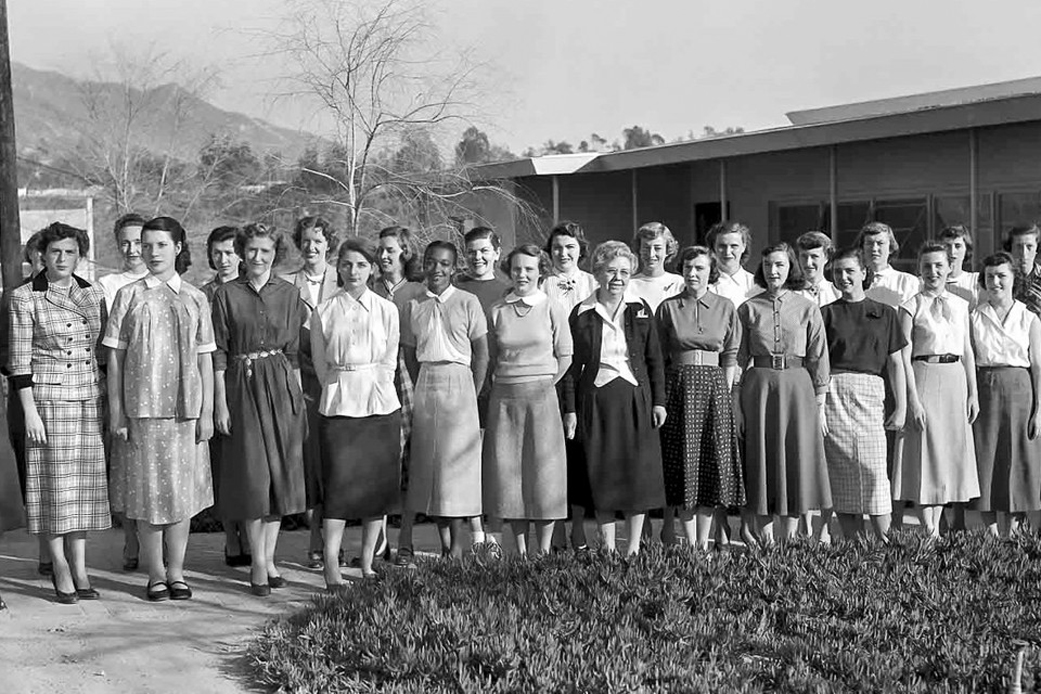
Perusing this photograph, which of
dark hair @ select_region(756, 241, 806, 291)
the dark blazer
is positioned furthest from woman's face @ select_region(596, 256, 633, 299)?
dark hair @ select_region(756, 241, 806, 291)

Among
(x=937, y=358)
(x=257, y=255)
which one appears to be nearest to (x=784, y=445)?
(x=937, y=358)

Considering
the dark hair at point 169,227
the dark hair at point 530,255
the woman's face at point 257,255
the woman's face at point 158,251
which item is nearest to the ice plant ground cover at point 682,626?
the dark hair at point 530,255

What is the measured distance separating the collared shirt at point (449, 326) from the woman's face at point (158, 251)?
1.46 meters

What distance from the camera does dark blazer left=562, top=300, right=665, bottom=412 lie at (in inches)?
326

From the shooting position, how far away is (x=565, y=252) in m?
9.32

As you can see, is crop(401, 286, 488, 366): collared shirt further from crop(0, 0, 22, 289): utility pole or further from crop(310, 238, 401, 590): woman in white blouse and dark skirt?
crop(0, 0, 22, 289): utility pole

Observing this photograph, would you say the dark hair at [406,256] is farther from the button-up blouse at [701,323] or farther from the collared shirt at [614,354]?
the button-up blouse at [701,323]

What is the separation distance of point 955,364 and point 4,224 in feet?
28.4

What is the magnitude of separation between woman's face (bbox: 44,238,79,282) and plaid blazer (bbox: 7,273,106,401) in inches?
2.5

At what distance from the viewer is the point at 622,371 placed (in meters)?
8.27

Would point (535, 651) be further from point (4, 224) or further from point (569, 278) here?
point (4, 224)

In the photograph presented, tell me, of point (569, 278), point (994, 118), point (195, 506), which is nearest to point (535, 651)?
point (195, 506)

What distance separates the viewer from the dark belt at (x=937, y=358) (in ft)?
29.1

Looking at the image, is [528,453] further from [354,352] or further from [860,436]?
[860,436]
